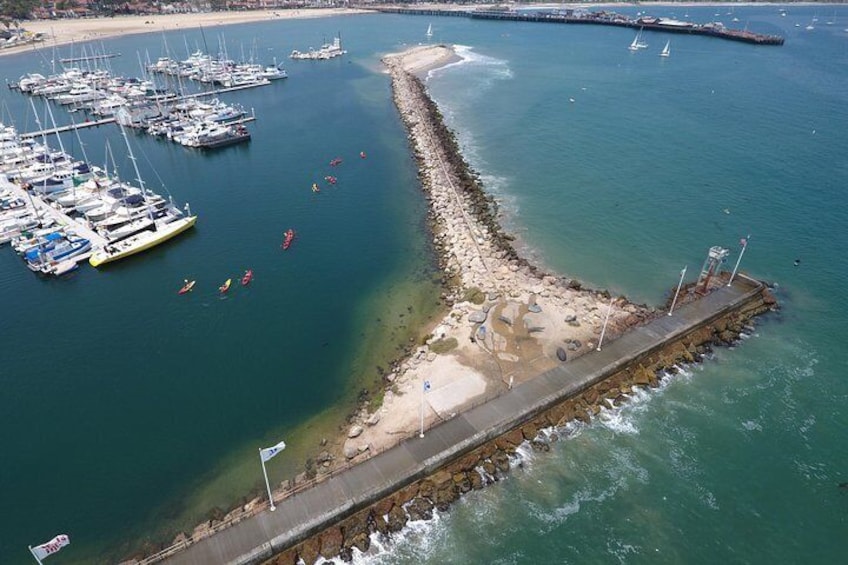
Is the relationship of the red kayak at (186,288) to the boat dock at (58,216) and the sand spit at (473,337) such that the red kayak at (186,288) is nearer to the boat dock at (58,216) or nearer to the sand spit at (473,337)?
the boat dock at (58,216)

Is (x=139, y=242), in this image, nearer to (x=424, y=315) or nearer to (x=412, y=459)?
(x=424, y=315)

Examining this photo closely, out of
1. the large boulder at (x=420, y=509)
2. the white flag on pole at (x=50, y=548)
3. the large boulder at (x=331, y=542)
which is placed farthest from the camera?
the large boulder at (x=420, y=509)

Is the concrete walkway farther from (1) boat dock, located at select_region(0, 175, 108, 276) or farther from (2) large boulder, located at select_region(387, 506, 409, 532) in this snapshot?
(1) boat dock, located at select_region(0, 175, 108, 276)

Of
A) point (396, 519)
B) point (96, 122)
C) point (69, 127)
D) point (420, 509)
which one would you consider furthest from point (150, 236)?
point (96, 122)

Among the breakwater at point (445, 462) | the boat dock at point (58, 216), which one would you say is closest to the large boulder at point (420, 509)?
the breakwater at point (445, 462)

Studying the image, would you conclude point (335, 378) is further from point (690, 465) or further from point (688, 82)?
point (688, 82)
